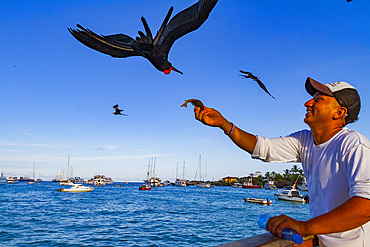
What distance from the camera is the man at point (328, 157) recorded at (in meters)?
1.20

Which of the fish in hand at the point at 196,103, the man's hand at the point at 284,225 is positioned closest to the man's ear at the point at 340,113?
the man's hand at the point at 284,225

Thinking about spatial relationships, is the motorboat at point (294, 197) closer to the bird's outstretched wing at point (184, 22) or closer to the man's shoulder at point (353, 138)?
the bird's outstretched wing at point (184, 22)

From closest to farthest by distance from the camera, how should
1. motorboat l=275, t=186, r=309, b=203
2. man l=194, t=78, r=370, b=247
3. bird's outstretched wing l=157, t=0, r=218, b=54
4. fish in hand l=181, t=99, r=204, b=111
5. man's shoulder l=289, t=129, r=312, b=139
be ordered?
man l=194, t=78, r=370, b=247
fish in hand l=181, t=99, r=204, b=111
man's shoulder l=289, t=129, r=312, b=139
bird's outstretched wing l=157, t=0, r=218, b=54
motorboat l=275, t=186, r=309, b=203

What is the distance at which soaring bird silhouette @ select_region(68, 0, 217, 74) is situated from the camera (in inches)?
87.5

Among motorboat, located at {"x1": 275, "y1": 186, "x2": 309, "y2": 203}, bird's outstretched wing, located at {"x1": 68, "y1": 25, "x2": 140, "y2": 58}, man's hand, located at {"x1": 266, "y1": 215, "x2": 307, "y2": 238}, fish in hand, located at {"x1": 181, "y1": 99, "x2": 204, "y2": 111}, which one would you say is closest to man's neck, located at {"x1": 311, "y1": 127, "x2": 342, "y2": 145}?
man's hand, located at {"x1": 266, "y1": 215, "x2": 307, "y2": 238}

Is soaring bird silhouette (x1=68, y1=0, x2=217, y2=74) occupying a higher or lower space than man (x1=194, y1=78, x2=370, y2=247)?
higher

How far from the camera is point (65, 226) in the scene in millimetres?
20781

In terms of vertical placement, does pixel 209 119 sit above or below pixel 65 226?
above

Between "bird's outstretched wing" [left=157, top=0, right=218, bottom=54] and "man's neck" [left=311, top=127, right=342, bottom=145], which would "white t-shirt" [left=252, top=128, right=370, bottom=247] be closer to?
"man's neck" [left=311, top=127, right=342, bottom=145]

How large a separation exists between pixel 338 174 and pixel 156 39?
6.28 feet

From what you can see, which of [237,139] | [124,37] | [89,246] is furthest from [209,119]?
[89,246]

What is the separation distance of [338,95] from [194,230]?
63.3 ft

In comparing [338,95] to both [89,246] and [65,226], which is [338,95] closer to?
[89,246]

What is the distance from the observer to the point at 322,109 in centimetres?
155
